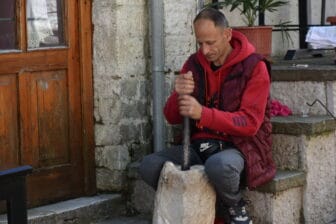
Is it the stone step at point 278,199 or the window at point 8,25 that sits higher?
the window at point 8,25

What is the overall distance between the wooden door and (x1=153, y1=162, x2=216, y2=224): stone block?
3.56 ft

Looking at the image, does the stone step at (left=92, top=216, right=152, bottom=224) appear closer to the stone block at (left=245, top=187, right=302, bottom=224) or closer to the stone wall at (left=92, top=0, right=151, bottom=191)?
the stone wall at (left=92, top=0, right=151, bottom=191)

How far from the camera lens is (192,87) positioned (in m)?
4.74

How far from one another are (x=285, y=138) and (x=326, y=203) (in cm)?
59

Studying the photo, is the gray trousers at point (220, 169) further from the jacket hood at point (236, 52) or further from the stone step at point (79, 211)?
the stone step at point (79, 211)

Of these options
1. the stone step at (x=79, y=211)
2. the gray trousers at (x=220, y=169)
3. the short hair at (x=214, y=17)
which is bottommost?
the stone step at (x=79, y=211)

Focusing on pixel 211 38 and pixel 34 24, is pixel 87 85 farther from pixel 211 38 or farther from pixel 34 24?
pixel 211 38

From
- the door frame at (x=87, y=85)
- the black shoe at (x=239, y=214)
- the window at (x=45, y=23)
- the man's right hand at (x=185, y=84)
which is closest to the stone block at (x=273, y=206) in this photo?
the black shoe at (x=239, y=214)

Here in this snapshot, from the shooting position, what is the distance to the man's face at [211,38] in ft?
15.9

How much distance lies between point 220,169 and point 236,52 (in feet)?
2.53

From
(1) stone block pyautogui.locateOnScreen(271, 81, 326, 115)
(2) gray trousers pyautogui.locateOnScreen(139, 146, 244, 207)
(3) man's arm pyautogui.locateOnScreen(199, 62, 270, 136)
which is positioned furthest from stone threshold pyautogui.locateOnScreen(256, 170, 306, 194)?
(1) stone block pyautogui.locateOnScreen(271, 81, 326, 115)

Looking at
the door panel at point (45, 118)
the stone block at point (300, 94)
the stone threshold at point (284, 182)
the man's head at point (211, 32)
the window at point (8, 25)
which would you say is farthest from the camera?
the stone block at point (300, 94)

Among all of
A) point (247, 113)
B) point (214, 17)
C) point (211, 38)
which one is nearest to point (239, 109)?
point (247, 113)

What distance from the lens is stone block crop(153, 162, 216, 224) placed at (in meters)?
4.65
